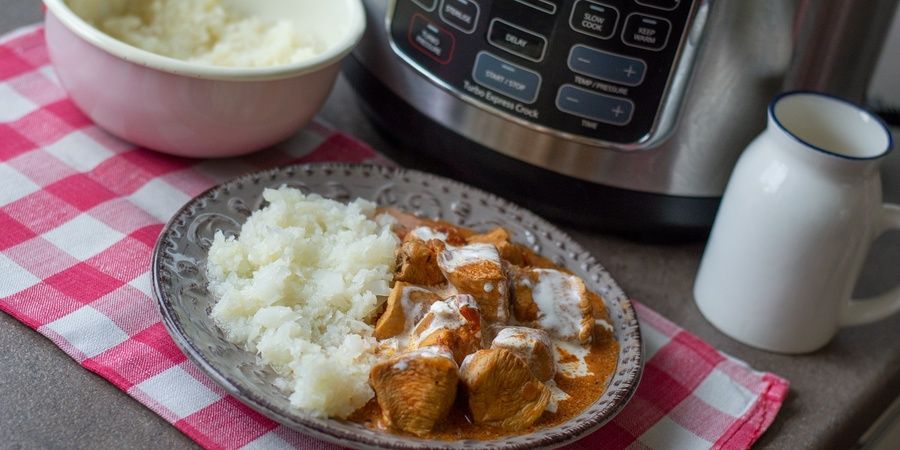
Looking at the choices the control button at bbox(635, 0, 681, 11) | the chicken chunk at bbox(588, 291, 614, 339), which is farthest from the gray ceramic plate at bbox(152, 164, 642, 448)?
the control button at bbox(635, 0, 681, 11)

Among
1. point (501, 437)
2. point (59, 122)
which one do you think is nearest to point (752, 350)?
point (501, 437)

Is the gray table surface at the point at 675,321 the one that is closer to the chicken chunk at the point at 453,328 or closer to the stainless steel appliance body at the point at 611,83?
the stainless steel appliance body at the point at 611,83

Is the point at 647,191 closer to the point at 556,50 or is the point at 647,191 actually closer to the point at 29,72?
the point at 556,50

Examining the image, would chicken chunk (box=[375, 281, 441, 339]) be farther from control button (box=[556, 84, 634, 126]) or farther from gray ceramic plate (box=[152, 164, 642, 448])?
control button (box=[556, 84, 634, 126])

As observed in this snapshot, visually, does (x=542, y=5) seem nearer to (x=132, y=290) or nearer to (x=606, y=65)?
(x=606, y=65)

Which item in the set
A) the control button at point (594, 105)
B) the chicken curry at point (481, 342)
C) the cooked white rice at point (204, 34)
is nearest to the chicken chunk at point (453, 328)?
the chicken curry at point (481, 342)

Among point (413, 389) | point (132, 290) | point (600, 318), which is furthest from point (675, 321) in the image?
point (132, 290)
